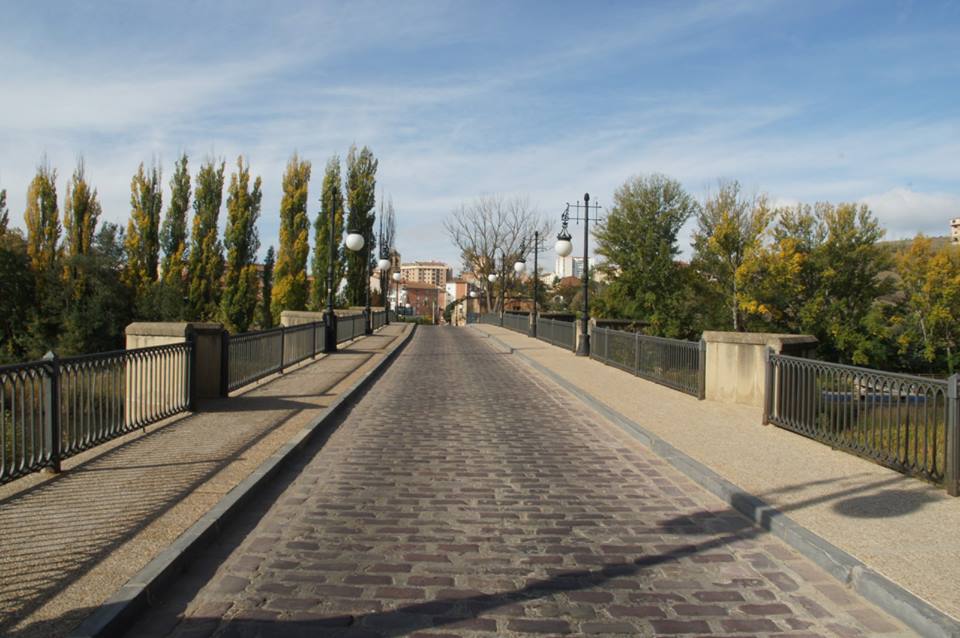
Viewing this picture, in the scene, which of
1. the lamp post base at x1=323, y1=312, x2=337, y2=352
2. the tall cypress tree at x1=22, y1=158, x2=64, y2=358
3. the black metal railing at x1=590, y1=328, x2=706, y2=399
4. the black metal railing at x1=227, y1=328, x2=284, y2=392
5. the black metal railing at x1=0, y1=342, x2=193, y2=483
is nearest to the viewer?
the black metal railing at x1=0, y1=342, x2=193, y2=483

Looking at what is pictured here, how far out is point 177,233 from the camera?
49031 millimetres

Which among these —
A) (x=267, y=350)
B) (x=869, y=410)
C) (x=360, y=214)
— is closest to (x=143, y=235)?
(x=360, y=214)

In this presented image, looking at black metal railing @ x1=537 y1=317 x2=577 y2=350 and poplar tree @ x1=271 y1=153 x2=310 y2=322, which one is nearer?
black metal railing @ x1=537 y1=317 x2=577 y2=350

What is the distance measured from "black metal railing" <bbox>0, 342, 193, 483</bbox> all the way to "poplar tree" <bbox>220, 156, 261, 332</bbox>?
40.6m

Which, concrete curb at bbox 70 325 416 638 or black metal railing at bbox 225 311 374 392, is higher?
black metal railing at bbox 225 311 374 392

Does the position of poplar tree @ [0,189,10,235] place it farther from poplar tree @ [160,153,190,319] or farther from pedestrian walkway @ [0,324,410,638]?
pedestrian walkway @ [0,324,410,638]

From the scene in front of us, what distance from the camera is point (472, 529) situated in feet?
18.8

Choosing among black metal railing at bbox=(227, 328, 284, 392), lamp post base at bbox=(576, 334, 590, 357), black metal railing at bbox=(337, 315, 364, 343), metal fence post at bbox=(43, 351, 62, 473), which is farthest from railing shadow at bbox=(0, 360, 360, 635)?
black metal railing at bbox=(337, 315, 364, 343)

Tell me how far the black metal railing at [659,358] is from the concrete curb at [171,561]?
823cm

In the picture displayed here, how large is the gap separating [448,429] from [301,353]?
9.50 meters

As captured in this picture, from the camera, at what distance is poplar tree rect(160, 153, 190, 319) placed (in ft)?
157

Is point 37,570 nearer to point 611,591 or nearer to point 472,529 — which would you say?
point 472,529

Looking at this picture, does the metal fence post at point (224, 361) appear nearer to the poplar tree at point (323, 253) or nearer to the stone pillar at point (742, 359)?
the stone pillar at point (742, 359)

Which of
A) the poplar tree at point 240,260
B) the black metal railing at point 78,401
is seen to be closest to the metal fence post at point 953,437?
the black metal railing at point 78,401
